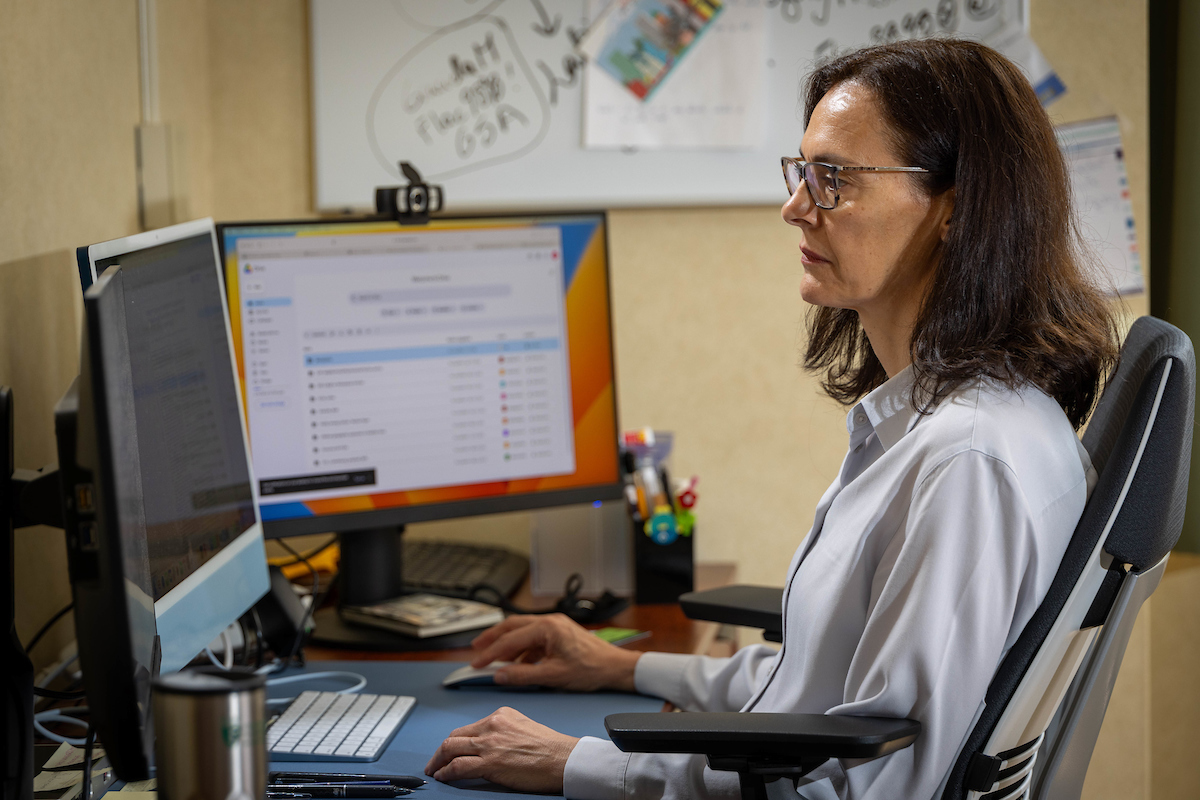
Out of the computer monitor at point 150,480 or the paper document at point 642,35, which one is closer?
the computer monitor at point 150,480

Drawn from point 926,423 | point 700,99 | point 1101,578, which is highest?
point 700,99

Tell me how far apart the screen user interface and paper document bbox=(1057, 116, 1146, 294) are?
1.50 m

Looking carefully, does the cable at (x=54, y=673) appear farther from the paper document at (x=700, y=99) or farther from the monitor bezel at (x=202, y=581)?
the paper document at (x=700, y=99)

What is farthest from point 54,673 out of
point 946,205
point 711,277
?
point 711,277

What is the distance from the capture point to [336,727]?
1061mm

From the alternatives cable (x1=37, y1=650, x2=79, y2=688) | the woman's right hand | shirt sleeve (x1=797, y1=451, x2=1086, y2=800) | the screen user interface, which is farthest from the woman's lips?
cable (x1=37, y1=650, x2=79, y2=688)

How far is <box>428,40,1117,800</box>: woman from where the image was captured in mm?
799

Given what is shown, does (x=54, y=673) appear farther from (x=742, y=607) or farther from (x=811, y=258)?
(x=811, y=258)

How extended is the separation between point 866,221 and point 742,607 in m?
0.49

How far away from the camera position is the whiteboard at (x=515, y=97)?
180 cm

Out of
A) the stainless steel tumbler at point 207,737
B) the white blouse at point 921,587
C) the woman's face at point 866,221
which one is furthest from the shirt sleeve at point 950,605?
the stainless steel tumbler at point 207,737

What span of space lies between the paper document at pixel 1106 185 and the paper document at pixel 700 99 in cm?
58

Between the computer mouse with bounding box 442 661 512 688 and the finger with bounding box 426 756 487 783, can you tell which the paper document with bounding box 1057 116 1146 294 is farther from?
the finger with bounding box 426 756 487 783

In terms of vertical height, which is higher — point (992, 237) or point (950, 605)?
point (992, 237)
